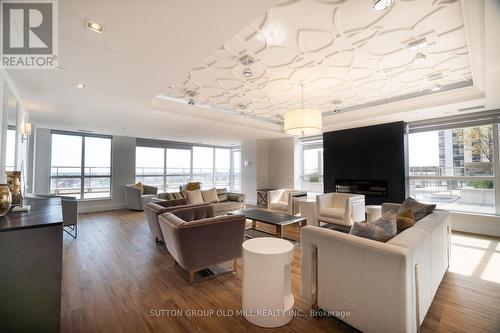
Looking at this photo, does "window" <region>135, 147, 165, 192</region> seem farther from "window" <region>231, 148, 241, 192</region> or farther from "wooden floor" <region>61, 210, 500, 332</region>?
"wooden floor" <region>61, 210, 500, 332</region>

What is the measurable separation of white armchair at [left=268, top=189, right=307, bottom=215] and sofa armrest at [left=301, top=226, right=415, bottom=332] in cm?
325

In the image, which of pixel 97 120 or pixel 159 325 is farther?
pixel 97 120

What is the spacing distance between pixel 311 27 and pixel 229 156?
28.6 ft

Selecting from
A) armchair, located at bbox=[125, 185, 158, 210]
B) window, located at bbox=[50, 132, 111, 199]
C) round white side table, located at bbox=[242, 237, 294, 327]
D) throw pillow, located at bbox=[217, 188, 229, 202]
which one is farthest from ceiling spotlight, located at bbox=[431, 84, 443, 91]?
window, located at bbox=[50, 132, 111, 199]

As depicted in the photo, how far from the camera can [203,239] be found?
2430 mm

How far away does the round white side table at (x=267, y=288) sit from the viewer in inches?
69.9

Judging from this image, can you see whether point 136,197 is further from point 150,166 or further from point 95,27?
point 95,27

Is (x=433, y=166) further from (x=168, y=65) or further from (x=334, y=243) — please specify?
(x=168, y=65)

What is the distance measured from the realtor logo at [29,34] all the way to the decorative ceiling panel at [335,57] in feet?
4.66

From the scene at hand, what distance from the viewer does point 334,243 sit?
5.71ft

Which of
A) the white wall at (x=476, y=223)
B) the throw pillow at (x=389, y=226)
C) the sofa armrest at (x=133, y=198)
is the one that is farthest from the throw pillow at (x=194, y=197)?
the white wall at (x=476, y=223)

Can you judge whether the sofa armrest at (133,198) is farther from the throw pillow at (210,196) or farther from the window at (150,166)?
the throw pillow at (210,196)

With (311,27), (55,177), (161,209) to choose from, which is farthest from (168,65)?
(55,177)


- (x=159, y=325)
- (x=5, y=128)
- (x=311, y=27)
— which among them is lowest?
(x=159, y=325)
